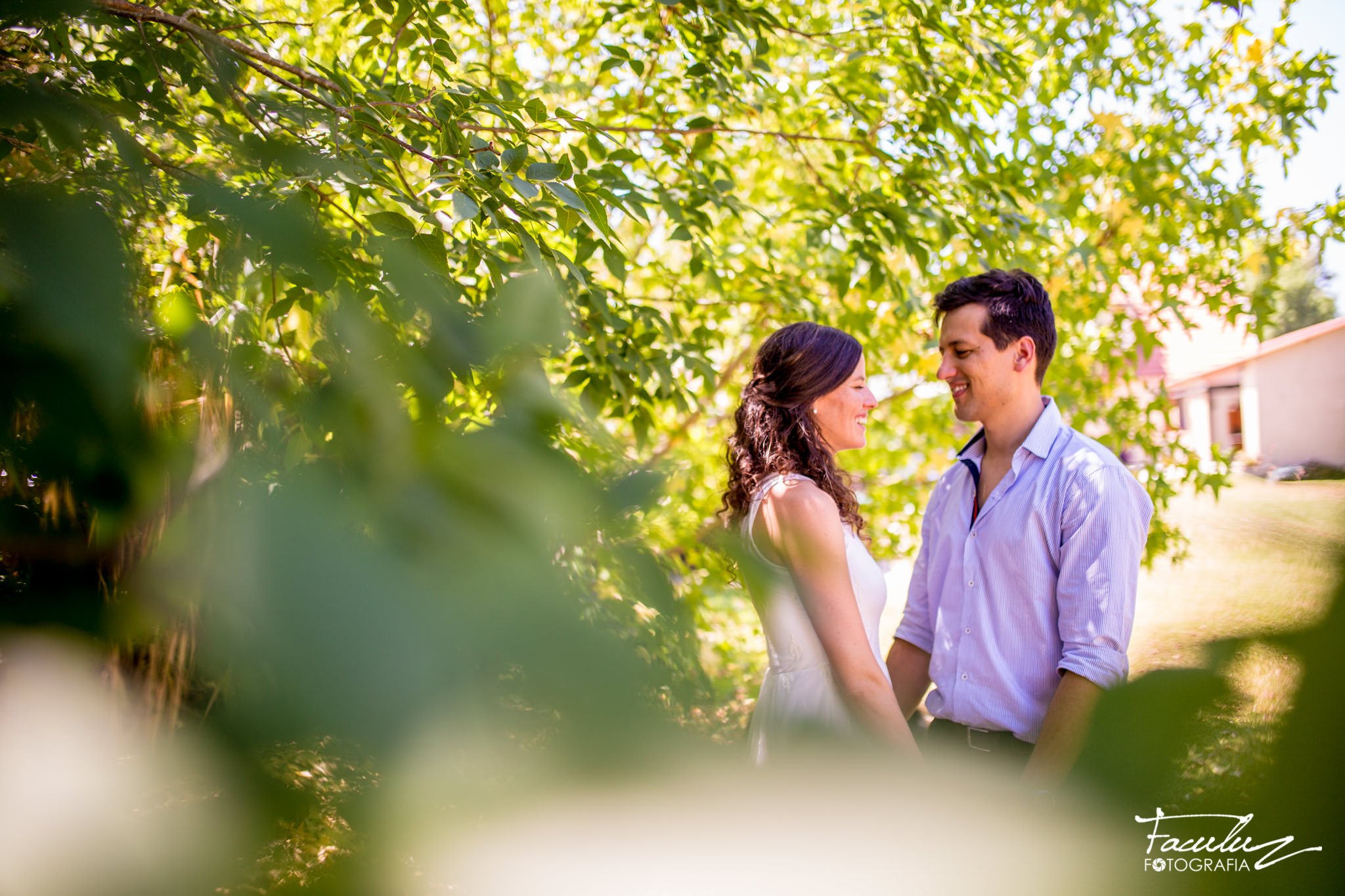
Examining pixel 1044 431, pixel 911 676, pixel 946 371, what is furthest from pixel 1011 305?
pixel 911 676

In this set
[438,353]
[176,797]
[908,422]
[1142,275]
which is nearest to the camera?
[176,797]

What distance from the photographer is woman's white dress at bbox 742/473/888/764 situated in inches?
16.0

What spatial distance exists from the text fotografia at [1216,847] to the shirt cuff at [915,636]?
2632 millimetres

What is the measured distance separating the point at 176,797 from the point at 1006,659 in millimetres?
2425

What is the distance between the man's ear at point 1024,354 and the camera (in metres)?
2.72

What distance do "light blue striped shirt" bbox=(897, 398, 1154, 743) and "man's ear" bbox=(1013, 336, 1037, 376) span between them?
17 centimetres

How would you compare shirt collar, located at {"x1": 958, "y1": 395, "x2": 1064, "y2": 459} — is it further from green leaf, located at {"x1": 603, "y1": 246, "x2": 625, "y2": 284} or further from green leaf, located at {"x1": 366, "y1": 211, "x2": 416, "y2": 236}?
green leaf, located at {"x1": 366, "y1": 211, "x2": 416, "y2": 236}

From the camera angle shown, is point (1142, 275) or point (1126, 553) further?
point (1142, 275)

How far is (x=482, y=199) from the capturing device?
4.23 feet

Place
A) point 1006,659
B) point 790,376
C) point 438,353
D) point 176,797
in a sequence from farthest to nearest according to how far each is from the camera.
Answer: point 790,376, point 1006,659, point 438,353, point 176,797

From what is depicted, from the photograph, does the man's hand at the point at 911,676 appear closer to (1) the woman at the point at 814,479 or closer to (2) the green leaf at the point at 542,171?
→ (1) the woman at the point at 814,479

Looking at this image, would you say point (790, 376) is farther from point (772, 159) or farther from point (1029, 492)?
point (772, 159)

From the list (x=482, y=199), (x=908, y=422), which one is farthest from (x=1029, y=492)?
(x=908, y=422)

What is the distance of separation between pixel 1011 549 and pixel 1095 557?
24cm
